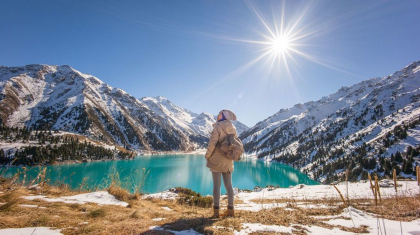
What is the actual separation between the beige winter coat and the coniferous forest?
297 feet

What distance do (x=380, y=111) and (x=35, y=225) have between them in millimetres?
186577

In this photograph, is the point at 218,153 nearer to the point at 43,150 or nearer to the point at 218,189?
the point at 218,189

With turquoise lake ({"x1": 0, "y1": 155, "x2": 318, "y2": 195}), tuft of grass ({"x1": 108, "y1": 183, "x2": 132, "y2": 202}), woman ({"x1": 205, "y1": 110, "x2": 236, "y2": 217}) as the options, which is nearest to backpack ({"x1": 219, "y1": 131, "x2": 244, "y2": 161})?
woman ({"x1": 205, "y1": 110, "x2": 236, "y2": 217})

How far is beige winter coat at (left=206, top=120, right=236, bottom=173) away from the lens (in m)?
5.22

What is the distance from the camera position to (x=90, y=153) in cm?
10750

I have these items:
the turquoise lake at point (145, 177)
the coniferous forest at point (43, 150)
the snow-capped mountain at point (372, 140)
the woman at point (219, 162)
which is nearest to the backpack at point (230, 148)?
the woman at point (219, 162)

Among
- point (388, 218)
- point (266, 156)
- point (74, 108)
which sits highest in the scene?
point (74, 108)

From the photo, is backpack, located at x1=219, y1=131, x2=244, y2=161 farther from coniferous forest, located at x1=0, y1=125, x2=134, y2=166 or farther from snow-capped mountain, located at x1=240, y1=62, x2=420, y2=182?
coniferous forest, located at x1=0, y1=125, x2=134, y2=166

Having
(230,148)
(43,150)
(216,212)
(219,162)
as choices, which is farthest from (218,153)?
(43,150)

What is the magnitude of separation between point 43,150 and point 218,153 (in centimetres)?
10631

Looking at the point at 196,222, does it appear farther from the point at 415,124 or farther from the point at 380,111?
the point at 380,111

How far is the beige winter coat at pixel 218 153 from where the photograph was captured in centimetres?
522


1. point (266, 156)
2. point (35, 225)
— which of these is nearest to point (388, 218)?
point (35, 225)

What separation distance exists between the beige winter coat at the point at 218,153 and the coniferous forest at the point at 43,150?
297 ft
